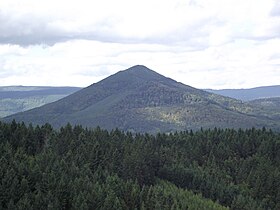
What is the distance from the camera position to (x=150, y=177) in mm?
130500

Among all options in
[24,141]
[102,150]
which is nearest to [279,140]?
[102,150]

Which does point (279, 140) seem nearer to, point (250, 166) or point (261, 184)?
point (250, 166)

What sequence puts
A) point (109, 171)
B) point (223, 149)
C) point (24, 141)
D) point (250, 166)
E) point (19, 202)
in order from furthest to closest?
point (223, 149) < point (250, 166) < point (24, 141) < point (109, 171) < point (19, 202)

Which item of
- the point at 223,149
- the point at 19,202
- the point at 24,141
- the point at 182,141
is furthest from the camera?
the point at 182,141

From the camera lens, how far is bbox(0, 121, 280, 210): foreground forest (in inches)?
3324

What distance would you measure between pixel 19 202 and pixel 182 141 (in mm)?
105161

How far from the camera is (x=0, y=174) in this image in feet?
278

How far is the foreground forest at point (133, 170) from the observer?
84.4m

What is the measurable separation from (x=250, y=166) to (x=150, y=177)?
3783 cm

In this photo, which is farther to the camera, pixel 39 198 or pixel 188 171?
pixel 188 171

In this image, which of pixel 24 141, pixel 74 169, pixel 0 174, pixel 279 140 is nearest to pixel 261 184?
pixel 279 140

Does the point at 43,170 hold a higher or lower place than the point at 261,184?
higher

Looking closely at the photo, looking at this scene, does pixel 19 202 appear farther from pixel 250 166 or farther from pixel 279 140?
pixel 279 140

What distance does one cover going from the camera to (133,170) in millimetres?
123750
